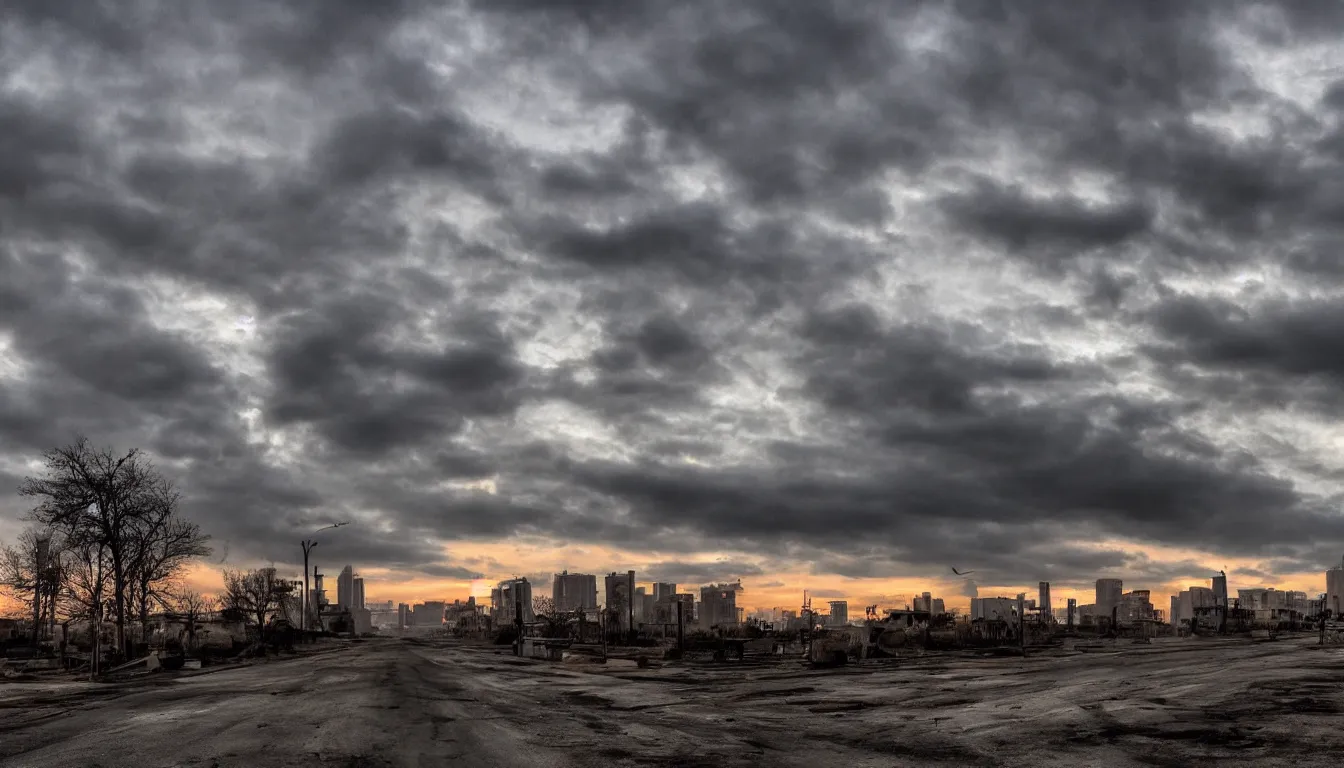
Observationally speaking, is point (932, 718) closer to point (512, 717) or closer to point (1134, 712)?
point (1134, 712)

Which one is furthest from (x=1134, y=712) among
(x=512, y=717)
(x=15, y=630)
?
(x=15, y=630)

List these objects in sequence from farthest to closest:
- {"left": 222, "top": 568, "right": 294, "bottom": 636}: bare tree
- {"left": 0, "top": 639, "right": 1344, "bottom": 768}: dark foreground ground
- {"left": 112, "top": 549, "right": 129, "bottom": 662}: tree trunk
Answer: {"left": 222, "top": 568, "right": 294, "bottom": 636}: bare tree → {"left": 112, "top": 549, "right": 129, "bottom": 662}: tree trunk → {"left": 0, "top": 639, "right": 1344, "bottom": 768}: dark foreground ground

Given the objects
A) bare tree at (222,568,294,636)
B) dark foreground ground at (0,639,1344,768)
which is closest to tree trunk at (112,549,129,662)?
dark foreground ground at (0,639,1344,768)

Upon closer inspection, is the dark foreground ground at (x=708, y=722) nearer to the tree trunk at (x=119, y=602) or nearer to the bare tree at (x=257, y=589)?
the tree trunk at (x=119, y=602)

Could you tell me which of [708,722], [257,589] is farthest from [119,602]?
[257,589]

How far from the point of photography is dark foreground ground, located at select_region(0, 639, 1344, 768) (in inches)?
703

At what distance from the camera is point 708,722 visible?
25.0m

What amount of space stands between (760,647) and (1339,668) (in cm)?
5633

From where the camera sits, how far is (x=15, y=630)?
109 m

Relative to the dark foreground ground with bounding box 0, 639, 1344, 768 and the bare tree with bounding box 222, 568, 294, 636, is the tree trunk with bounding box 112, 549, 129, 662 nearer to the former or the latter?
the dark foreground ground with bounding box 0, 639, 1344, 768

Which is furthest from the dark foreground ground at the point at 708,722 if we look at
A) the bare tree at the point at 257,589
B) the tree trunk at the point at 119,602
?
the bare tree at the point at 257,589

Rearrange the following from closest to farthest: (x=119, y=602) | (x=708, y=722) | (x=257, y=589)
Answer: (x=708, y=722), (x=119, y=602), (x=257, y=589)

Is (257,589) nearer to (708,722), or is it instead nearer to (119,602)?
(119,602)

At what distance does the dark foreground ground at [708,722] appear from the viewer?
58.6 feet
